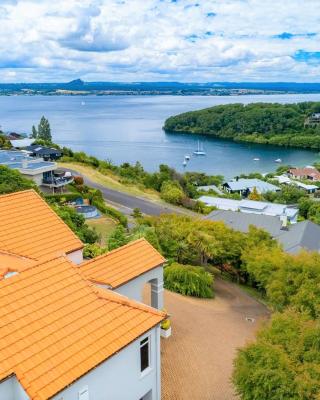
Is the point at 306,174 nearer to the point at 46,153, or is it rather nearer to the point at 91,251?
the point at 46,153

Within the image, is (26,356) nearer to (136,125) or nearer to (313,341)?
(313,341)

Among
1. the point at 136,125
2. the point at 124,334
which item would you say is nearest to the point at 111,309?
the point at 124,334

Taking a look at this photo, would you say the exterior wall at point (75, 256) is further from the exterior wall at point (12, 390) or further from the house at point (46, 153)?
the house at point (46, 153)

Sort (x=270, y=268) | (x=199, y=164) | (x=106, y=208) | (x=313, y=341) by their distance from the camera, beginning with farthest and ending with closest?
(x=199, y=164)
(x=106, y=208)
(x=270, y=268)
(x=313, y=341)

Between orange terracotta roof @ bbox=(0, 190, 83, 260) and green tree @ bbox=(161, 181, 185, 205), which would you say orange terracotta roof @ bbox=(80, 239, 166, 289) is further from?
green tree @ bbox=(161, 181, 185, 205)

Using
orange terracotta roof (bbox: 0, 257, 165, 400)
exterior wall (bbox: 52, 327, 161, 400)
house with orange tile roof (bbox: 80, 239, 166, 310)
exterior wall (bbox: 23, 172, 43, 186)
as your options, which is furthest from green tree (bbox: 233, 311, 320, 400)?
exterior wall (bbox: 23, 172, 43, 186)

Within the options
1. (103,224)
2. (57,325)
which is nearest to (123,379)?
(57,325)
